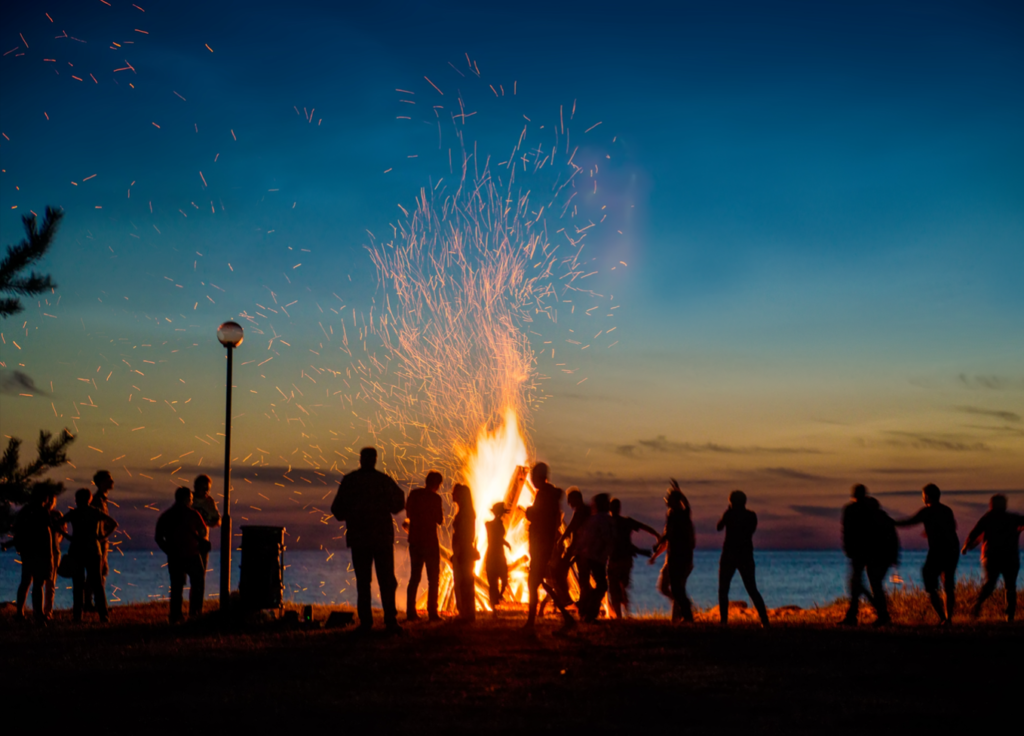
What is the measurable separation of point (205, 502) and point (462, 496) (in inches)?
151

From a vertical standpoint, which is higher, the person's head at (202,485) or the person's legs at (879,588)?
the person's head at (202,485)

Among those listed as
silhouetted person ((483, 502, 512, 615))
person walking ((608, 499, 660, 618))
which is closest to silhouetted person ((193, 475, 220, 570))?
silhouetted person ((483, 502, 512, 615))

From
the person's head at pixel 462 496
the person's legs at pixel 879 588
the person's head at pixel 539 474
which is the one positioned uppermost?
the person's head at pixel 539 474

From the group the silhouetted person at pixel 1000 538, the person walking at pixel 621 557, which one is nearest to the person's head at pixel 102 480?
the person walking at pixel 621 557

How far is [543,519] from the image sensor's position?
12188mm

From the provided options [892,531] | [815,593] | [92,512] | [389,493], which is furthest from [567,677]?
[815,593]

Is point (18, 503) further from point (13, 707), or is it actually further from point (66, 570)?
point (13, 707)

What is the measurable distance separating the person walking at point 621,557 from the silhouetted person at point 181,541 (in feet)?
18.6

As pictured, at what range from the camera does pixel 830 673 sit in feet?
27.9

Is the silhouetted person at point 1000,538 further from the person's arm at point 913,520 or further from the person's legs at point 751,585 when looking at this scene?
the person's legs at point 751,585

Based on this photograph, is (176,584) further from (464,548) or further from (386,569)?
(464,548)

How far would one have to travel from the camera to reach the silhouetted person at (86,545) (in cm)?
1256

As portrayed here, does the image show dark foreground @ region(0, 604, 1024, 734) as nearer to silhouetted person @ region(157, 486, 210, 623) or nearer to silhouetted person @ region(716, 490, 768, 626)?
silhouetted person @ region(157, 486, 210, 623)

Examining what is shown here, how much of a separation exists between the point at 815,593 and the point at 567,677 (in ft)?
328
